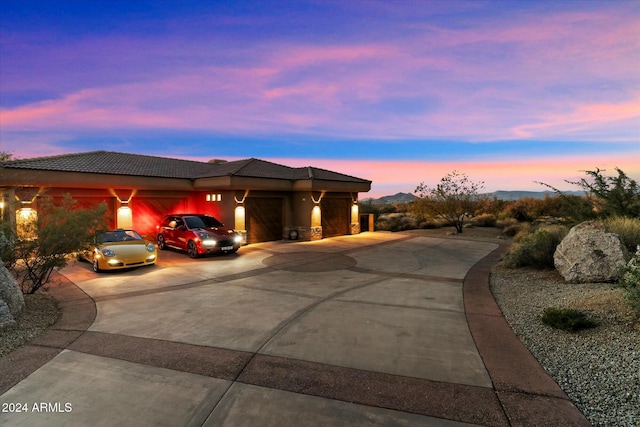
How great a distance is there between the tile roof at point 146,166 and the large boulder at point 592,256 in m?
12.3

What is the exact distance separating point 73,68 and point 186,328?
561 inches

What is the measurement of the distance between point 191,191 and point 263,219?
4.50 meters

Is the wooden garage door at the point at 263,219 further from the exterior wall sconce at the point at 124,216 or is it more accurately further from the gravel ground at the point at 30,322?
the gravel ground at the point at 30,322

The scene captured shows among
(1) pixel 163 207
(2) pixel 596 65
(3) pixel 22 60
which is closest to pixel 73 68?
(3) pixel 22 60

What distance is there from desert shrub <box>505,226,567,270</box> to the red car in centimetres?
1071

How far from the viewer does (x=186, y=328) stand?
5605 mm

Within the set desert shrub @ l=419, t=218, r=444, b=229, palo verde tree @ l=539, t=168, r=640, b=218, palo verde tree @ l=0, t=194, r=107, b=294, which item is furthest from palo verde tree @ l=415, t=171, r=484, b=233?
palo verde tree @ l=0, t=194, r=107, b=294

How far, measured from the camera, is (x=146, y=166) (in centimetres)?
1752

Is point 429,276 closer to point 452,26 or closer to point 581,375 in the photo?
point 581,375

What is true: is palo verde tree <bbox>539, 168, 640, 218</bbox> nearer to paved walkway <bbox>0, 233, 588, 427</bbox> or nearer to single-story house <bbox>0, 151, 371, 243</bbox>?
paved walkway <bbox>0, 233, 588, 427</bbox>

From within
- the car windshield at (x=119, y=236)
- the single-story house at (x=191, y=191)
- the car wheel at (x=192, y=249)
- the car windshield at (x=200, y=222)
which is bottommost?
the car wheel at (x=192, y=249)

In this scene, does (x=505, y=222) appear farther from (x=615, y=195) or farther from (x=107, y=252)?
(x=107, y=252)

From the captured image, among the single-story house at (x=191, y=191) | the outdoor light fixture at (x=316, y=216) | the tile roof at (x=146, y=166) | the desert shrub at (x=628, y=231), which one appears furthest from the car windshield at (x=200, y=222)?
the desert shrub at (x=628, y=231)

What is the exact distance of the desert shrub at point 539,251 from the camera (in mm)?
9805
